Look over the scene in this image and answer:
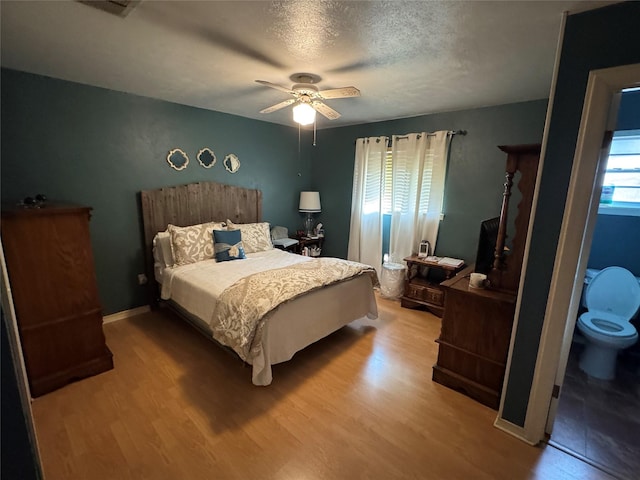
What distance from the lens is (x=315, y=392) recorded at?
84.1 inches

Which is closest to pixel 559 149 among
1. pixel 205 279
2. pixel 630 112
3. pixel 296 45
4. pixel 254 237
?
pixel 296 45

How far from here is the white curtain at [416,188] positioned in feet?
11.4

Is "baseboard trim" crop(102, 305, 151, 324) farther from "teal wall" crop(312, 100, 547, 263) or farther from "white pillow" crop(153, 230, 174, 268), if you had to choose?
"teal wall" crop(312, 100, 547, 263)

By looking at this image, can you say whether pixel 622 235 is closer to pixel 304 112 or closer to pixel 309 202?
pixel 304 112

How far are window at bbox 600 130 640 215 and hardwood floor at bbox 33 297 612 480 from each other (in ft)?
7.85

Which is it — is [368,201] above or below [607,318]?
above

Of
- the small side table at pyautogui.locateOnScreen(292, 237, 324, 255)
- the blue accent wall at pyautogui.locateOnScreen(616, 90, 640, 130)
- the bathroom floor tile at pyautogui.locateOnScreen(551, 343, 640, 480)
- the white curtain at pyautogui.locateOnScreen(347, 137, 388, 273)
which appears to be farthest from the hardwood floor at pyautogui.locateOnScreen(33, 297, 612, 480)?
the blue accent wall at pyautogui.locateOnScreen(616, 90, 640, 130)

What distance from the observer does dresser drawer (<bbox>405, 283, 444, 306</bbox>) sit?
3.38 metres

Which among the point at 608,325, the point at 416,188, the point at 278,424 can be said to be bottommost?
the point at 278,424

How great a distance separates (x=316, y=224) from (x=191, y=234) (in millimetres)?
2365

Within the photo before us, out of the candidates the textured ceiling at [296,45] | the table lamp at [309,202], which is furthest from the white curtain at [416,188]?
the table lamp at [309,202]

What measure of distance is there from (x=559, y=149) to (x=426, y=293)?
2258mm

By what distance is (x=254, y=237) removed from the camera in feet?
11.8

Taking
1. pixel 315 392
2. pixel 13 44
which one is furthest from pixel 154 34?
pixel 315 392
